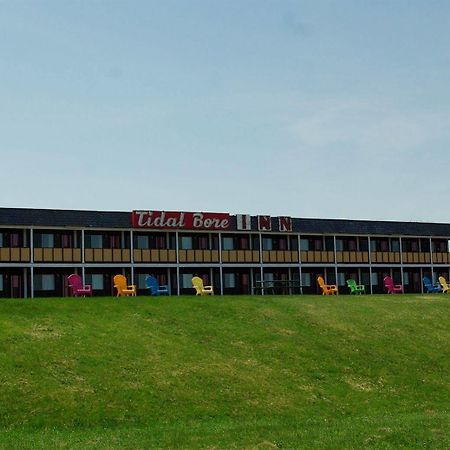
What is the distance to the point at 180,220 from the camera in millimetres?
57562

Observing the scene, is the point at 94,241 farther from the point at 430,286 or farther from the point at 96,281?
the point at 430,286

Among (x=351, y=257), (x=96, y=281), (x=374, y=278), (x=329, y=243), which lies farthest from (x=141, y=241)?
(x=374, y=278)

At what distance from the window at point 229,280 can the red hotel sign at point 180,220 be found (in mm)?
4709

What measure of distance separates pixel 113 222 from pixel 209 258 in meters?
7.76

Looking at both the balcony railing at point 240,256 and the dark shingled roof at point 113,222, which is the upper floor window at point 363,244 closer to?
the dark shingled roof at point 113,222

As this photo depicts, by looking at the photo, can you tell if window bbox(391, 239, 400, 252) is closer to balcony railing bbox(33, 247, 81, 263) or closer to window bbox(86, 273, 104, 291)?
window bbox(86, 273, 104, 291)

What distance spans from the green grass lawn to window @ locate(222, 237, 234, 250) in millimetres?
23636

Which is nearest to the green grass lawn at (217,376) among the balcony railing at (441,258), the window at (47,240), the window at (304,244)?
the window at (47,240)

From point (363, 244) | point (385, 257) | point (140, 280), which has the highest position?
point (363, 244)

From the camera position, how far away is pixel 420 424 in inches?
816

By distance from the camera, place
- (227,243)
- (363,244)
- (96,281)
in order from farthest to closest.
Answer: (363,244)
(227,243)
(96,281)

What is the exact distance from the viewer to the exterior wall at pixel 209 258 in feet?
177

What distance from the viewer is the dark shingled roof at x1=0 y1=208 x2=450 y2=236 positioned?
52.6 metres

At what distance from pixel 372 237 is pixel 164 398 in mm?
46738
